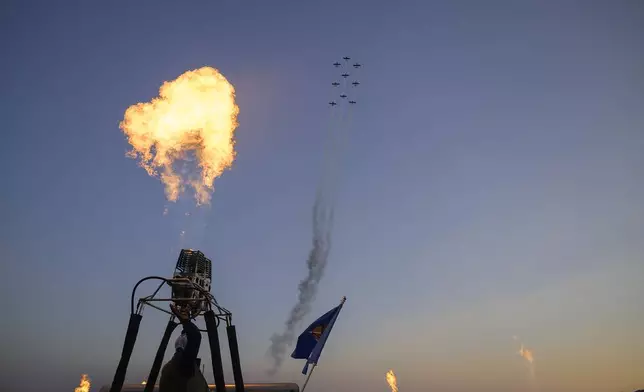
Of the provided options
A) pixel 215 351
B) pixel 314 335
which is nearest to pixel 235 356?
pixel 215 351

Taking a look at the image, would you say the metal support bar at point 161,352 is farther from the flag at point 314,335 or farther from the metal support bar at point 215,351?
the flag at point 314,335

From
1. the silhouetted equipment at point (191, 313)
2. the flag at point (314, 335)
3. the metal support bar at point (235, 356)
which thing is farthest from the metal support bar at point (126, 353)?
the flag at point (314, 335)

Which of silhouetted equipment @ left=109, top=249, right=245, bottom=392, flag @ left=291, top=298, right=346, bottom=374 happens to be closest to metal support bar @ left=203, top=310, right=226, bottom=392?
silhouetted equipment @ left=109, top=249, right=245, bottom=392

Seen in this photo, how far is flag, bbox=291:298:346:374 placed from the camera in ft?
86.9

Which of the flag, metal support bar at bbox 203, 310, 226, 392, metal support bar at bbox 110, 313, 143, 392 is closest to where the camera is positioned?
metal support bar at bbox 110, 313, 143, 392

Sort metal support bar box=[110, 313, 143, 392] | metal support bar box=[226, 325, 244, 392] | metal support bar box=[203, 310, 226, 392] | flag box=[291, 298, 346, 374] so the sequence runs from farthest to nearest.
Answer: flag box=[291, 298, 346, 374]
metal support bar box=[226, 325, 244, 392]
metal support bar box=[203, 310, 226, 392]
metal support bar box=[110, 313, 143, 392]

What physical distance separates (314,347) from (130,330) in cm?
1193

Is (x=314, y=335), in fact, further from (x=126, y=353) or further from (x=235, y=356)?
(x=126, y=353)

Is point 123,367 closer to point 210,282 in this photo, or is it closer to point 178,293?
point 178,293

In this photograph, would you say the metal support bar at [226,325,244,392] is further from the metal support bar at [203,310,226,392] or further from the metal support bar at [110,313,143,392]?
the metal support bar at [110,313,143,392]

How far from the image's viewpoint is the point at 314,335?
1061 inches

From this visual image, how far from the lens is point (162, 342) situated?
22516mm

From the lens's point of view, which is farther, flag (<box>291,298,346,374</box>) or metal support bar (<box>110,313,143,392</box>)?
flag (<box>291,298,346,374</box>)

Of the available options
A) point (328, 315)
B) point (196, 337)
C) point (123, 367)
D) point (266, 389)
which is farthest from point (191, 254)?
point (266, 389)
